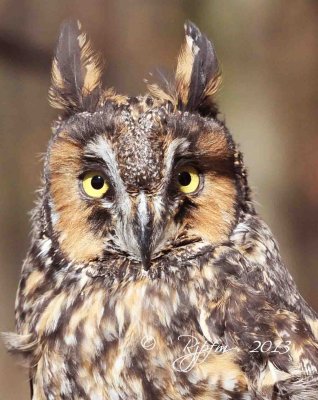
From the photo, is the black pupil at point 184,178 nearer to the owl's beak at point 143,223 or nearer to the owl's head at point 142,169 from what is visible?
the owl's head at point 142,169

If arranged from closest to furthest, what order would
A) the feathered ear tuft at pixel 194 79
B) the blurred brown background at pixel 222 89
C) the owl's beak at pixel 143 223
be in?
the owl's beak at pixel 143 223
the feathered ear tuft at pixel 194 79
the blurred brown background at pixel 222 89

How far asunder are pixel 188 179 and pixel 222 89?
297cm

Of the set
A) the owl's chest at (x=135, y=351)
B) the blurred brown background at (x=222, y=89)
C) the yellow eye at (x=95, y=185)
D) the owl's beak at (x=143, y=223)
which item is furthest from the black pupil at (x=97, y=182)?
the blurred brown background at (x=222, y=89)

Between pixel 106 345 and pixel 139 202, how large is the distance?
39 centimetres

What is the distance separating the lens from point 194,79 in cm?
240

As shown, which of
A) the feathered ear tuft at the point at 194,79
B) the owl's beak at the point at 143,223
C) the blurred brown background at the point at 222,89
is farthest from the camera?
the blurred brown background at the point at 222,89

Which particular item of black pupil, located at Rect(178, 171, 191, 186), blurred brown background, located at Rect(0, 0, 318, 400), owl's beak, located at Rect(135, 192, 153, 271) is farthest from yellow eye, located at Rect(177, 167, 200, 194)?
blurred brown background, located at Rect(0, 0, 318, 400)

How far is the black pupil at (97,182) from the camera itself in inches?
87.3

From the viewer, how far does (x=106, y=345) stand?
229cm

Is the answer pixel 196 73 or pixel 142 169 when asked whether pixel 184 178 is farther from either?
pixel 196 73

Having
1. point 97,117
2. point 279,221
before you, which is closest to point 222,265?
point 97,117

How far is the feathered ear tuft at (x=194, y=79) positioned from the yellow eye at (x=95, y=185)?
28 cm

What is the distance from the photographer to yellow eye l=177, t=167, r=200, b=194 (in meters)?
2.22

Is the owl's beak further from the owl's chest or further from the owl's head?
the owl's chest
